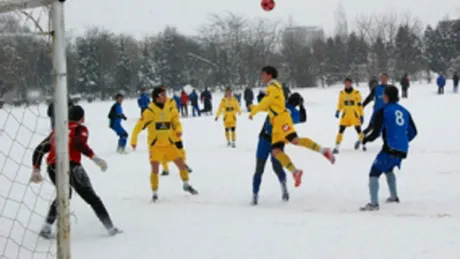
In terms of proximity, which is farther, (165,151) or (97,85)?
(97,85)

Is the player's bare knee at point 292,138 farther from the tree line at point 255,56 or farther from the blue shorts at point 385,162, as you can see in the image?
the tree line at point 255,56

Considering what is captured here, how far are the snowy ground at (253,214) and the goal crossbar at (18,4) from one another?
1.14 metres

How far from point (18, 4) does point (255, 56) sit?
219 feet

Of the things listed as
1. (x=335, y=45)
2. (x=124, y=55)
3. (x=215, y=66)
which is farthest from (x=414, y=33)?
(x=124, y=55)

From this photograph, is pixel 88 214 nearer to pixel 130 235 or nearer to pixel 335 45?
pixel 130 235

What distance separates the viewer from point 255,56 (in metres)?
70.4

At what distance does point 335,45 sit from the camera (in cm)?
6875

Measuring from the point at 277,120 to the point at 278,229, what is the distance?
1947 millimetres

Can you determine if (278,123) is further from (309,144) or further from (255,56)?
(255,56)

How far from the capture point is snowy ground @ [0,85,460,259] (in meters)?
4.82

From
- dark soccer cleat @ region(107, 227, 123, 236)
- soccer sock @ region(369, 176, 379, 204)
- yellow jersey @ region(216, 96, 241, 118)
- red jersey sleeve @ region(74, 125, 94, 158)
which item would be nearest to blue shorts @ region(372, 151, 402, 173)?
soccer sock @ region(369, 176, 379, 204)

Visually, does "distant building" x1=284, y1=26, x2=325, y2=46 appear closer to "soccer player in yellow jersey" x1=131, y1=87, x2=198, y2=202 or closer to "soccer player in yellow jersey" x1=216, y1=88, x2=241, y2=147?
"soccer player in yellow jersey" x1=216, y1=88, x2=241, y2=147

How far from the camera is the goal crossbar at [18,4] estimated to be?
4348 mm

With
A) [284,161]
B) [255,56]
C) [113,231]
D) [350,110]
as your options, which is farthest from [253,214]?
[255,56]
